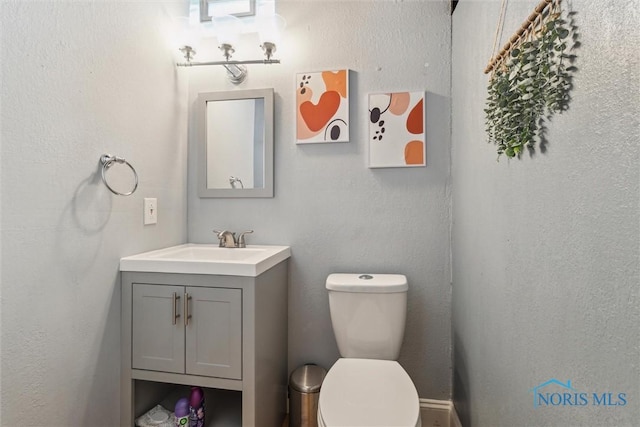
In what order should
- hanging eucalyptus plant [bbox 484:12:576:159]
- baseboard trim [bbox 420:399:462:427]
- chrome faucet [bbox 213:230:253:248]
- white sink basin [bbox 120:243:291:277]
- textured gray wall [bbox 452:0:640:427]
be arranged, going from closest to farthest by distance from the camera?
textured gray wall [bbox 452:0:640:427], hanging eucalyptus plant [bbox 484:12:576:159], white sink basin [bbox 120:243:291:277], baseboard trim [bbox 420:399:462:427], chrome faucet [bbox 213:230:253:248]

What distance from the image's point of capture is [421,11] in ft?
5.60

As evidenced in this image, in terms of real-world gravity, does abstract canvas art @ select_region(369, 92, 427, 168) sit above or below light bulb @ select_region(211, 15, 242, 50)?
below

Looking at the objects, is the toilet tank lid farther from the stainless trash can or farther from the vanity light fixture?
the vanity light fixture

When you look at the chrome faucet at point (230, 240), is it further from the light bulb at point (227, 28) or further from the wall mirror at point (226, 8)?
the wall mirror at point (226, 8)

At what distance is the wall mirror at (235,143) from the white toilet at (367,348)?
72 cm

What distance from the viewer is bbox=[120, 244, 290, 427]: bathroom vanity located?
1.30 metres

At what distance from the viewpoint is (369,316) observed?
149 cm

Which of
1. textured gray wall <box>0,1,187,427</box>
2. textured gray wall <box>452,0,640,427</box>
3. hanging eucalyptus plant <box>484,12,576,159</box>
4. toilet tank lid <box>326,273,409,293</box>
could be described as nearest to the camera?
textured gray wall <box>452,0,640,427</box>

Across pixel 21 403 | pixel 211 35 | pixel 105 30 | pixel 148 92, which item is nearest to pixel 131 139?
pixel 148 92

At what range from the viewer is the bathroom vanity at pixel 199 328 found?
130 cm

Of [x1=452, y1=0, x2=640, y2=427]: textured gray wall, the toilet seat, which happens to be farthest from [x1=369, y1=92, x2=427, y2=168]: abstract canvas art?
the toilet seat

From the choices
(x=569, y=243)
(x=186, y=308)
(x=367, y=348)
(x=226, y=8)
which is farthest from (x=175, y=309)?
(x=226, y=8)

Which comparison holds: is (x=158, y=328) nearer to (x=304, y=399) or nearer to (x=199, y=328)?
(x=199, y=328)

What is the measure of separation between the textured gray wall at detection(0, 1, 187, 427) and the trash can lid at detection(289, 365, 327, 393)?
2.53 ft
